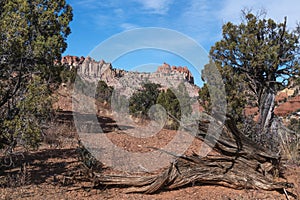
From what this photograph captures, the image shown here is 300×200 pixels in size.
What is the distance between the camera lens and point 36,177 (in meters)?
5.07

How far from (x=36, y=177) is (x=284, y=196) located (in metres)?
3.71

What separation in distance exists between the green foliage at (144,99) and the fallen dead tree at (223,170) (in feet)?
30.4

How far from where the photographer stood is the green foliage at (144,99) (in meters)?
14.6

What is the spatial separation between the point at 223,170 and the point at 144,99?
10.2 metres

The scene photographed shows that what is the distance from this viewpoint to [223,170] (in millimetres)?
5039

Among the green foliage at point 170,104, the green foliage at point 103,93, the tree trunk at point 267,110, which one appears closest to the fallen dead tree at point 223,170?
the tree trunk at point 267,110

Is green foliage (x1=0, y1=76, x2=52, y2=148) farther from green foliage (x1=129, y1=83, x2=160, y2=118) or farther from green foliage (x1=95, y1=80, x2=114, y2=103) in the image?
green foliage (x1=95, y1=80, x2=114, y2=103)

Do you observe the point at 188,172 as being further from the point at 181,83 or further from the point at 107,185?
the point at 181,83

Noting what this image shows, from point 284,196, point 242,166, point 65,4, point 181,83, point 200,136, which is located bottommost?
point 284,196

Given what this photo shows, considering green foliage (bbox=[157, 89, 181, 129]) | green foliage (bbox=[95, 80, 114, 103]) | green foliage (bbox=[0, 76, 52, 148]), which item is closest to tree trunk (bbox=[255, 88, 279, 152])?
green foliage (bbox=[157, 89, 181, 129])

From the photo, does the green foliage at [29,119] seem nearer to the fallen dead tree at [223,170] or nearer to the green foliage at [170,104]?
the fallen dead tree at [223,170]

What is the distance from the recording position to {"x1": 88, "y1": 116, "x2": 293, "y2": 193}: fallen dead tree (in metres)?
4.75

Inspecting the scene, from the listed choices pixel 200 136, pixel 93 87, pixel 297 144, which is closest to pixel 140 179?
pixel 200 136

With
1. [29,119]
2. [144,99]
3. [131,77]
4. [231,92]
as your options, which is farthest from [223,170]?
[144,99]
